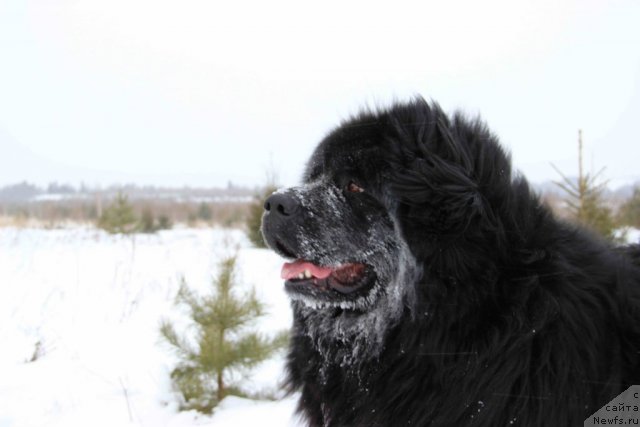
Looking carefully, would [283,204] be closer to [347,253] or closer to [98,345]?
[347,253]

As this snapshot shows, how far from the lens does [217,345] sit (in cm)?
482

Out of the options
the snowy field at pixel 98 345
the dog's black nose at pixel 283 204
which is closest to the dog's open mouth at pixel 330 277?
the dog's black nose at pixel 283 204

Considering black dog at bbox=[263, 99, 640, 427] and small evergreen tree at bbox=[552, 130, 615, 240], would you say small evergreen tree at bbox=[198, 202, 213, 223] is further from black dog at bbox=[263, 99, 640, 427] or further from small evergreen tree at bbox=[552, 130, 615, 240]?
black dog at bbox=[263, 99, 640, 427]

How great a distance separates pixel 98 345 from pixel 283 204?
486 centimetres

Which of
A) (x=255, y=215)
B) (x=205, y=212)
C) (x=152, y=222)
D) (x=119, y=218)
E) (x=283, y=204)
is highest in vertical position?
(x=283, y=204)

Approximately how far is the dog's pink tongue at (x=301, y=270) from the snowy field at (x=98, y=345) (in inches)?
49.0

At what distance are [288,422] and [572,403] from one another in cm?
256

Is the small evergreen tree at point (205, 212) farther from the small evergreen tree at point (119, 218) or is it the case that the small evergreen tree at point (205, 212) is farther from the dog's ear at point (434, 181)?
the dog's ear at point (434, 181)

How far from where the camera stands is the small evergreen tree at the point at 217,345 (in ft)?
15.9

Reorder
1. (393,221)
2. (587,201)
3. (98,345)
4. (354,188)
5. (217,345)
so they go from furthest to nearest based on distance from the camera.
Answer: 1. (587,201)
2. (98,345)
3. (217,345)
4. (354,188)
5. (393,221)

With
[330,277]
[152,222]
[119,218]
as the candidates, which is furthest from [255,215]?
[152,222]

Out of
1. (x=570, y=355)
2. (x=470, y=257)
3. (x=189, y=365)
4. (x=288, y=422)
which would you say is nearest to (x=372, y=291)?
(x=470, y=257)

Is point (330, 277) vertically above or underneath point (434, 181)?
underneath

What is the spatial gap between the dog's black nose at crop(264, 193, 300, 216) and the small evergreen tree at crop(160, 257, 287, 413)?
8.20 feet
